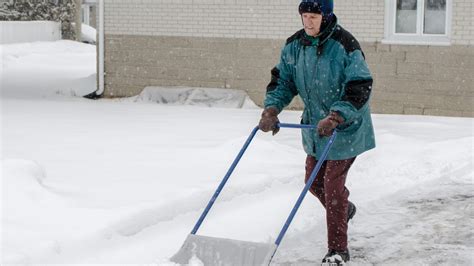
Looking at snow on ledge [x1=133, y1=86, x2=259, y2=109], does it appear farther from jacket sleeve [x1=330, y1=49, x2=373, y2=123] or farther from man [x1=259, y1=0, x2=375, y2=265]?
jacket sleeve [x1=330, y1=49, x2=373, y2=123]

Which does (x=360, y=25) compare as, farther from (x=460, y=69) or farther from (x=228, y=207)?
(x=228, y=207)

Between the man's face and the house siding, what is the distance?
9141 mm

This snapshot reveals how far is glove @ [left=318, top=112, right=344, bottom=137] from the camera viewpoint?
5402 millimetres

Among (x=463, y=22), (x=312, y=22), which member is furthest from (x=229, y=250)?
(x=463, y=22)

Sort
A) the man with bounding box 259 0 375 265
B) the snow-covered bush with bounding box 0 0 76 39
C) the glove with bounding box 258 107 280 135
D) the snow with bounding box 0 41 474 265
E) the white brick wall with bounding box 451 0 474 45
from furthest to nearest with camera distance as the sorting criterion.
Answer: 1. the snow-covered bush with bounding box 0 0 76 39
2. the white brick wall with bounding box 451 0 474 45
3. the snow with bounding box 0 41 474 265
4. the glove with bounding box 258 107 280 135
5. the man with bounding box 259 0 375 265

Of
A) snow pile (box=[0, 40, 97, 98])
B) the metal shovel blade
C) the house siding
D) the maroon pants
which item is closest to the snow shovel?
the metal shovel blade

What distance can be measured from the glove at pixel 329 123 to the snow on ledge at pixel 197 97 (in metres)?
10.1

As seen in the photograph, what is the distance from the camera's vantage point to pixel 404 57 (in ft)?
47.7

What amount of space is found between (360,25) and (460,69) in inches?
69.9

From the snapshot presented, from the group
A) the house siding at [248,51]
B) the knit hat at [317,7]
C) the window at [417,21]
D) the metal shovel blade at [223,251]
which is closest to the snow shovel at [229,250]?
the metal shovel blade at [223,251]

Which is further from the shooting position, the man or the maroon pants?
the maroon pants

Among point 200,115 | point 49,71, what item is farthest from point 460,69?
point 49,71

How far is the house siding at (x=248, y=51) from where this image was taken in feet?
47.0

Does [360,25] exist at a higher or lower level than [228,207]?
higher
